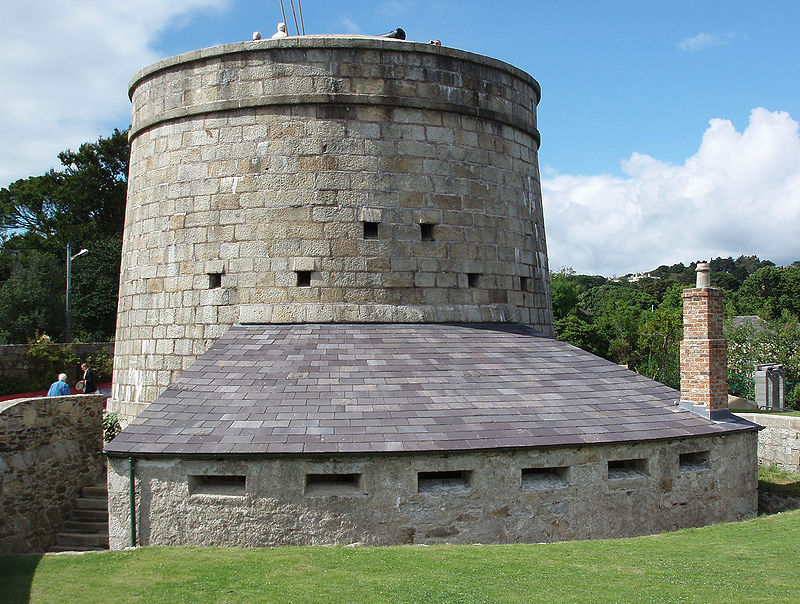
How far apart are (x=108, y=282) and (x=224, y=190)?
2262 centimetres

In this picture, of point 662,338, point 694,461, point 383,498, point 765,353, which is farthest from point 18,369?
point 662,338

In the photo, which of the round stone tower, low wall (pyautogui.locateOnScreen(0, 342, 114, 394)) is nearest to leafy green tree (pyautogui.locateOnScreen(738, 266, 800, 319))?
the round stone tower

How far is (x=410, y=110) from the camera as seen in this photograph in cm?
1141

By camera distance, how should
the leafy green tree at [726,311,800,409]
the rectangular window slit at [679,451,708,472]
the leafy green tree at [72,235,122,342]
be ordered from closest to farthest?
the rectangular window slit at [679,451,708,472]
the leafy green tree at [726,311,800,409]
the leafy green tree at [72,235,122,342]

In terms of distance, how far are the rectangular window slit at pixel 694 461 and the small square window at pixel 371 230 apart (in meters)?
5.63

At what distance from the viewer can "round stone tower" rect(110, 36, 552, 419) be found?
36.0ft

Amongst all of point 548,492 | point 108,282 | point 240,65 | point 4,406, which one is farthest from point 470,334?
point 108,282

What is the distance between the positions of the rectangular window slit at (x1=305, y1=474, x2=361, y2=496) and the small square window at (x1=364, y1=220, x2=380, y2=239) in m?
4.21

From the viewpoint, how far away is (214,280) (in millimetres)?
11258

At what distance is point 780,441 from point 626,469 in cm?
683

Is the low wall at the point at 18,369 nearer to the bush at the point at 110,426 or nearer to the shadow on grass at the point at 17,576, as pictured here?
the bush at the point at 110,426

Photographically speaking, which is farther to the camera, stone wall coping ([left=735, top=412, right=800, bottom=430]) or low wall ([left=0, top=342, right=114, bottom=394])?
low wall ([left=0, top=342, right=114, bottom=394])

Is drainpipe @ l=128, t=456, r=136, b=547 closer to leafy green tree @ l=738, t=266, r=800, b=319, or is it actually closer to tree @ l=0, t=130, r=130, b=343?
tree @ l=0, t=130, r=130, b=343

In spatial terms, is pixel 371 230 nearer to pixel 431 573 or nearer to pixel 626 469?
pixel 626 469
